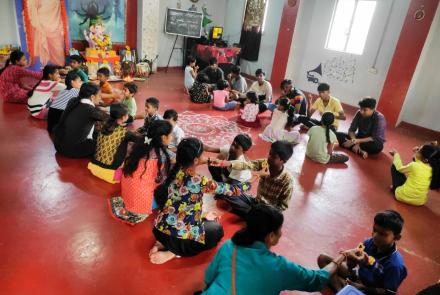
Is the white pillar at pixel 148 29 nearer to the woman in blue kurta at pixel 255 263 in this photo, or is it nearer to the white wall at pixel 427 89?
the white wall at pixel 427 89

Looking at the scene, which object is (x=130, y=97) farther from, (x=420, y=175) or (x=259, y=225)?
(x=420, y=175)

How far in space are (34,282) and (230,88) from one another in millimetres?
5341

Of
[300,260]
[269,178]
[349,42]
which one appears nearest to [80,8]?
[349,42]

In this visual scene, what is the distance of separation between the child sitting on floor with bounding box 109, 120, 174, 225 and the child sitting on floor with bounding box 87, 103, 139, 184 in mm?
501

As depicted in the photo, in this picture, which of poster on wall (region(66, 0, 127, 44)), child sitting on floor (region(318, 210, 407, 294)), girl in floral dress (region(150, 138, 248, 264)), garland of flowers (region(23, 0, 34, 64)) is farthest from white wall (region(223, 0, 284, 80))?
child sitting on floor (region(318, 210, 407, 294))

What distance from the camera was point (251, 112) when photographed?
5320 mm

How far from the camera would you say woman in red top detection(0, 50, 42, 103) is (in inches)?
189

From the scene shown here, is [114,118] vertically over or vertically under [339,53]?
under

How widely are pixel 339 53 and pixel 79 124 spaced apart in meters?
6.34

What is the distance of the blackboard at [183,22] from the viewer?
27.9 feet

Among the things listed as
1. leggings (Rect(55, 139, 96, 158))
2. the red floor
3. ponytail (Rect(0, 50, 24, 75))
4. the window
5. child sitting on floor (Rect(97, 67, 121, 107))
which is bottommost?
the red floor

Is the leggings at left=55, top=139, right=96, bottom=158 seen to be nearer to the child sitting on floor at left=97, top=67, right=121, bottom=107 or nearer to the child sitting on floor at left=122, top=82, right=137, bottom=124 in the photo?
the child sitting on floor at left=122, top=82, right=137, bottom=124

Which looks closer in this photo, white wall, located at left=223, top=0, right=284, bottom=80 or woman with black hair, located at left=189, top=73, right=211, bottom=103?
woman with black hair, located at left=189, top=73, right=211, bottom=103

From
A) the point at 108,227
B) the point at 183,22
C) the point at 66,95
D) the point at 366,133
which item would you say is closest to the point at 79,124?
the point at 66,95
